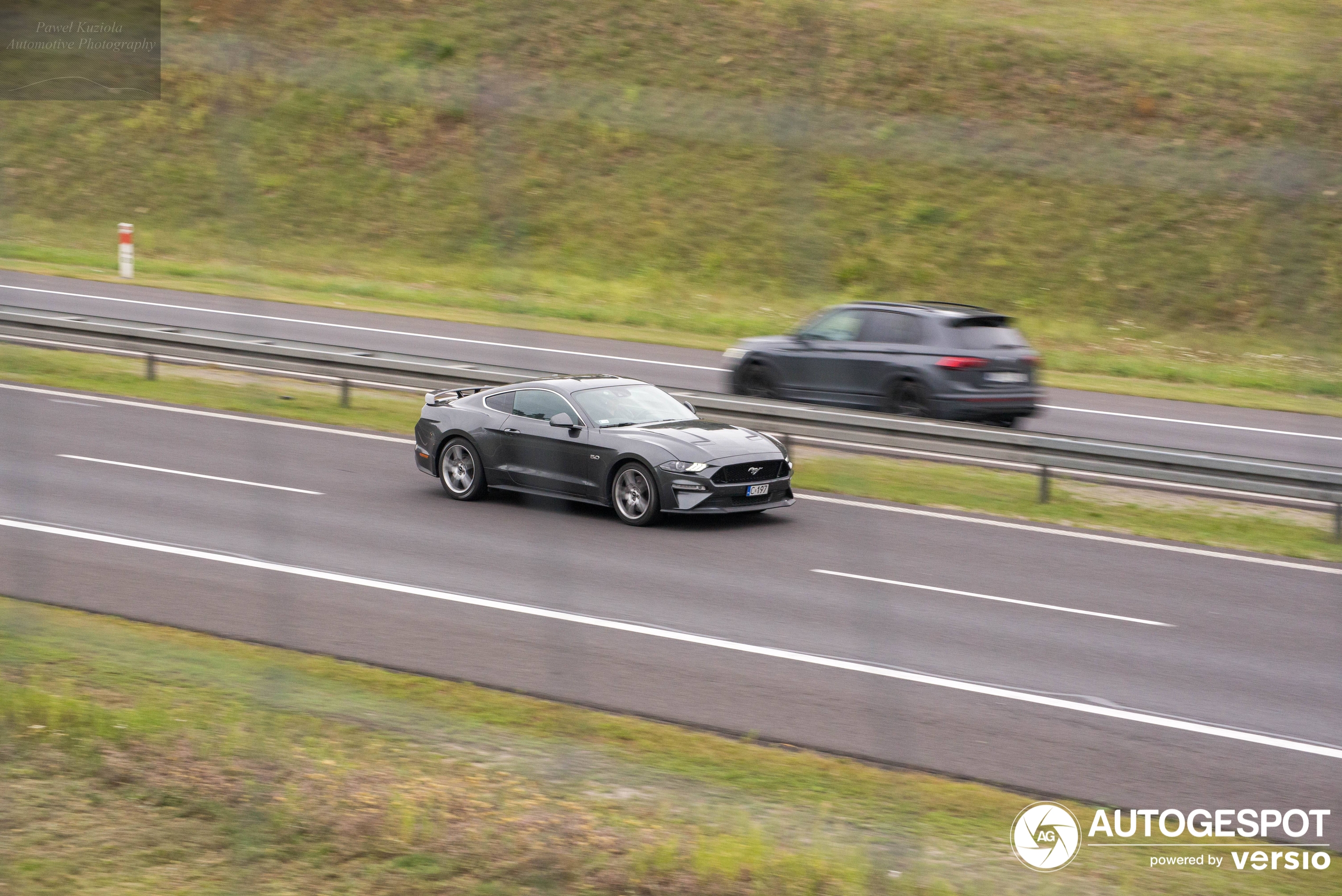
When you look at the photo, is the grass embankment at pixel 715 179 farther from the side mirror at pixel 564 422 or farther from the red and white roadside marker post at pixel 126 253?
the side mirror at pixel 564 422

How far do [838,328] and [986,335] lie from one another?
1.84 m

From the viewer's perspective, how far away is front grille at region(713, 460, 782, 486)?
13.3m

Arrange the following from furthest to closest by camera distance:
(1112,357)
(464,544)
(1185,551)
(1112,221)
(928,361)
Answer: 1. (1112,221)
2. (1112,357)
3. (928,361)
4. (1185,551)
5. (464,544)

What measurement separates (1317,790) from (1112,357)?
21.2 meters

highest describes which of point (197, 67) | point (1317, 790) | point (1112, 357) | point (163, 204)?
point (197, 67)

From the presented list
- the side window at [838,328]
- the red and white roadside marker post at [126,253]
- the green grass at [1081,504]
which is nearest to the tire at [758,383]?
the side window at [838,328]

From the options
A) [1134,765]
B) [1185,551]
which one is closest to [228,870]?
[1134,765]

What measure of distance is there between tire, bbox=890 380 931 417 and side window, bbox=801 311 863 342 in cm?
104

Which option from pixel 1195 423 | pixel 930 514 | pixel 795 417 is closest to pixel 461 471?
pixel 795 417

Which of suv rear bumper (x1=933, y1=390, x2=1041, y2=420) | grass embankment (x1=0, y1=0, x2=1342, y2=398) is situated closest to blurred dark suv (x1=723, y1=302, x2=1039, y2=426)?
suv rear bumper (x1=933, y1=390, x2=1041, y2=420)

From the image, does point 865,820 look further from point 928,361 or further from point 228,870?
point 928,361

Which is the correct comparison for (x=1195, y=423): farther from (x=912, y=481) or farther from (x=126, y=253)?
(x=126, y=253)

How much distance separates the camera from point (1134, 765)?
23.7ft

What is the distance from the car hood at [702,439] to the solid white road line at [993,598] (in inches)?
81.0
